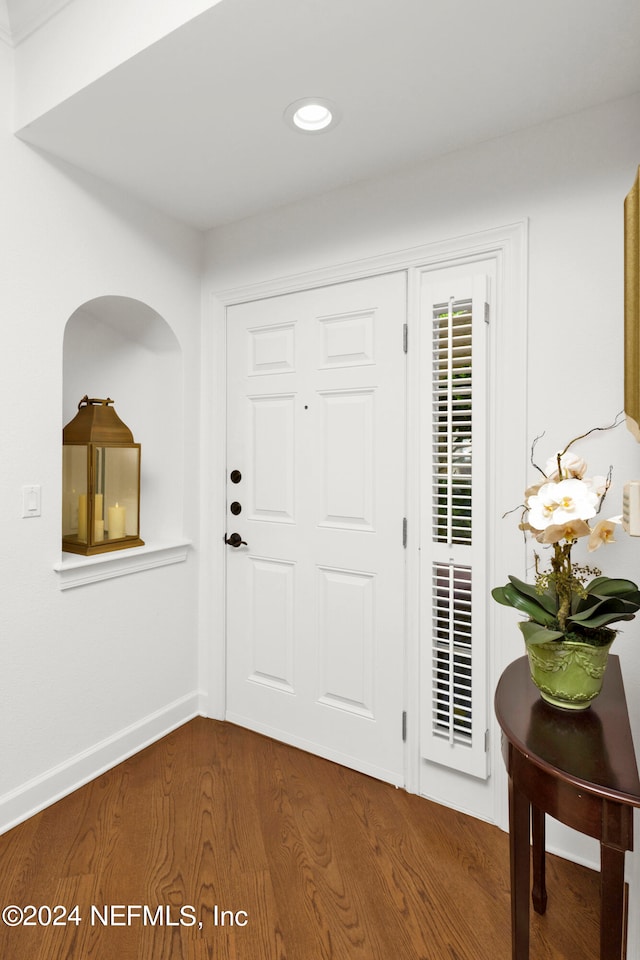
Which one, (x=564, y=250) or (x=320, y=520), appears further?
(x=320, y=520)

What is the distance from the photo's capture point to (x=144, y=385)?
2635 mm

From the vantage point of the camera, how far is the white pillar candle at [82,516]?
88.7 inches

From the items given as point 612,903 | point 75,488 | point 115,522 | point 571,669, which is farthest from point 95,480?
point 612,903

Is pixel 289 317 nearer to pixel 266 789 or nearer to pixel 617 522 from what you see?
pixel 617 522

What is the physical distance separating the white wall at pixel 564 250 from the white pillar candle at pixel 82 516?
1.59m

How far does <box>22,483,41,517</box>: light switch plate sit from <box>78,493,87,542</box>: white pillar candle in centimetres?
30

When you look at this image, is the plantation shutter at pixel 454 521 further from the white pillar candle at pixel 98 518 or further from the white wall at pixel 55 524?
the white pillar candle at pixel 98 518

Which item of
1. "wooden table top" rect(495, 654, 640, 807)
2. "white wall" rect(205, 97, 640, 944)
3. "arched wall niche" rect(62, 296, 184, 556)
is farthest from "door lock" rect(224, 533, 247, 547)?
"wooden table top" rect(495, 654, 640, 807)

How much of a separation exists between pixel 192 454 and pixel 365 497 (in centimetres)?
93

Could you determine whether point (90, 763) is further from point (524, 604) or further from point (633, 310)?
point (633, 310)

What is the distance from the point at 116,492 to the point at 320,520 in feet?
2.99

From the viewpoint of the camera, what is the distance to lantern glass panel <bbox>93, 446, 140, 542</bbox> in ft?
7.55

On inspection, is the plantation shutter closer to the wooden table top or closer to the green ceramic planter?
the wooden table top

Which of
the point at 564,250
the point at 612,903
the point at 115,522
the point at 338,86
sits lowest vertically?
the point at 612,903
